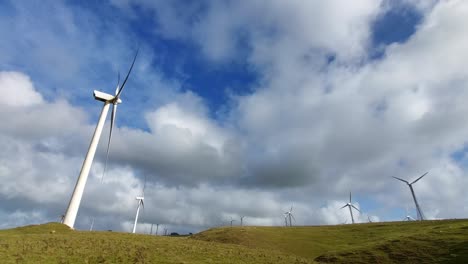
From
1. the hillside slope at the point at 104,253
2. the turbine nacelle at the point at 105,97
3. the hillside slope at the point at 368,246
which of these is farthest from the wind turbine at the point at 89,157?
the hillside slope at the point at 368,246

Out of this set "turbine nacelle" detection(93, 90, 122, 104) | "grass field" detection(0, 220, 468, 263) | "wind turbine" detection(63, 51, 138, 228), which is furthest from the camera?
"turbine nacelle" detection(93, 90, 122, 104)

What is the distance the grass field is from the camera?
39719mm

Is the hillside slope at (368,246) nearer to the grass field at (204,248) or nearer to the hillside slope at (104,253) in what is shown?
the grass field at (204,248)

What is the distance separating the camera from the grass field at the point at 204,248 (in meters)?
39.7

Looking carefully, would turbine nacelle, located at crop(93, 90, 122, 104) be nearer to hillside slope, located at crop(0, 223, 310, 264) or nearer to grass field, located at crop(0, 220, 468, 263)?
grass field, located at crop(0, 220, 468, 263)

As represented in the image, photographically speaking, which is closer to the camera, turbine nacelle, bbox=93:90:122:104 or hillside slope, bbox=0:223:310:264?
hillside slope, bbox=0:223:310:264

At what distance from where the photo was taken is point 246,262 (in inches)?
1697

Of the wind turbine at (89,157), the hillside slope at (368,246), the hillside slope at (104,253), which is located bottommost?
the hillside slope at (104,253)

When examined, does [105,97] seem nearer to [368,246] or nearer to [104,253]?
[104,253]

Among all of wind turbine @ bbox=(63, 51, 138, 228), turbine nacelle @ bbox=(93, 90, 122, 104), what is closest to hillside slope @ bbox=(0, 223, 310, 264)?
wind turbine @ bbox=(63, 51, 138, 228)

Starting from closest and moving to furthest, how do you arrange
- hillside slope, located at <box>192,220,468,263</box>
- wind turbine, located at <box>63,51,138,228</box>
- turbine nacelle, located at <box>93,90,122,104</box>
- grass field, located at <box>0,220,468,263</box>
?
grass field, located at <box>0,220,468,263</box>, hillside slope, located at <box>192,220,468,263</box>, wind turbine, located at <box>63,51,138,228</box>, turbine nacelle, located at <box>93,90,122,104</box>

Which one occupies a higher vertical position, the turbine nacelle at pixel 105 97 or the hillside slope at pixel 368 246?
the turbine nacelle at pixel 105 97

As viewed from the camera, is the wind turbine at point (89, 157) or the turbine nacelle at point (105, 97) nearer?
the wind turbine at point (89, 157)

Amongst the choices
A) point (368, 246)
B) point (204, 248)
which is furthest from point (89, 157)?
point (368, 246)
